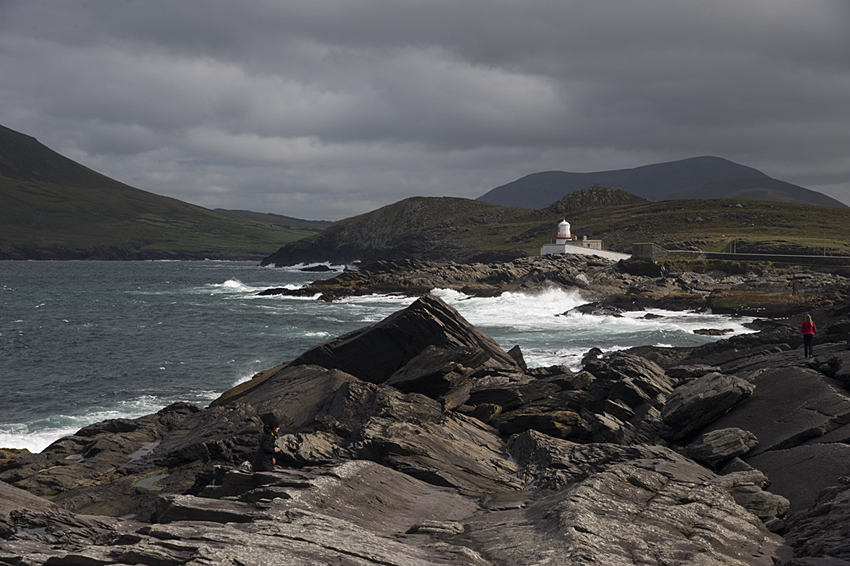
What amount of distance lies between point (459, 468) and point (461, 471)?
0.11 m

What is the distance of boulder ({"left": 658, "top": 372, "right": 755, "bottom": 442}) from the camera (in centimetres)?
1555

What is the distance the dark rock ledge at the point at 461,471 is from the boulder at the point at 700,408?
0.05 meters

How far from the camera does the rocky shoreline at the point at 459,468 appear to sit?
26.5ft

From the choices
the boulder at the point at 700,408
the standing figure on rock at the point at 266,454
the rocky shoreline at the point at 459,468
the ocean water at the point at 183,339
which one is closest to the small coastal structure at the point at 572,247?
the ocean water at the point at 183,339

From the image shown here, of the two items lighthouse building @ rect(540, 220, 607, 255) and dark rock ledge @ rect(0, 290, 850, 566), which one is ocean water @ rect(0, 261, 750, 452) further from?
lighthouse building @ rect(540, 220, 607, 255)

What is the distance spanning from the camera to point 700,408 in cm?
1568

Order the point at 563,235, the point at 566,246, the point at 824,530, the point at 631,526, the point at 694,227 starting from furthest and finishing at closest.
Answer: the point at 694,227 → the point at 563,235 → the point at 566,246 → the point at 824,530 → the point at 631,526

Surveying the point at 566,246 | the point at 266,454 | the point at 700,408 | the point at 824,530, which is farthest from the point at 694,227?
the point at 266,454

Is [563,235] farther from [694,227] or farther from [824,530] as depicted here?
[824,530]

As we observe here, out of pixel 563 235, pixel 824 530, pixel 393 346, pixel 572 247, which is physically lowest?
pixel 824 530

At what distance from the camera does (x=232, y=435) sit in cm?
1697

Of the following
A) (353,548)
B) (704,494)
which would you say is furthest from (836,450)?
(353,548)

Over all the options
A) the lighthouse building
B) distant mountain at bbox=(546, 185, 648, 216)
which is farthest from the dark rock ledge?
distant mountain at bbox=(546, 185, 648, 216)

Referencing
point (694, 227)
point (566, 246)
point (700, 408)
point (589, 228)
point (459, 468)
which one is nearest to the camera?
point (459, 468)
